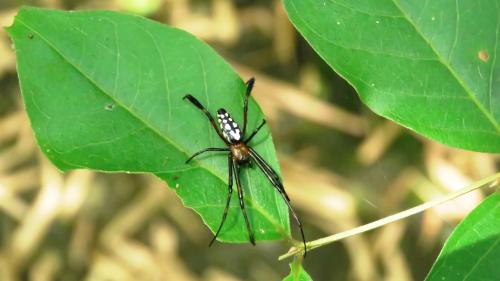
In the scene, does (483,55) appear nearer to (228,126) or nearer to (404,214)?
(404,214)

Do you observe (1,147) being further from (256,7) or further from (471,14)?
(471,14)

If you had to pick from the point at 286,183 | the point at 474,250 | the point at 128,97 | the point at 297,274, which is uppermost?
the point at 128,97

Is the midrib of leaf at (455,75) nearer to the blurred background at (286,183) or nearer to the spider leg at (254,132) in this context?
the spider leg at (254,132)

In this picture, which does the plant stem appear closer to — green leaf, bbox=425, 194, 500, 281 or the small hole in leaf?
green leaf, bbox=425, 194, 500, 281

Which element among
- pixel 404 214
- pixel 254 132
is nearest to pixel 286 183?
pixel 254 132

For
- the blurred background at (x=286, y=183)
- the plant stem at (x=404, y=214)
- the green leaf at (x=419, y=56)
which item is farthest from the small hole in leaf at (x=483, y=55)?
the blurred background at (x=286, y=183)
